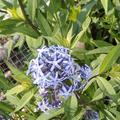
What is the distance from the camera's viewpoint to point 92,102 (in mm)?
1707

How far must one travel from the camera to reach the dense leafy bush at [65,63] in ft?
4.68

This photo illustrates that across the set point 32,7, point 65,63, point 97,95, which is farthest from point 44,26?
point 65,63

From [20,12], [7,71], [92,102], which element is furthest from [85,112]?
[7,71]

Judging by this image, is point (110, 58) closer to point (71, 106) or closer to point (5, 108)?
point (71, 106)

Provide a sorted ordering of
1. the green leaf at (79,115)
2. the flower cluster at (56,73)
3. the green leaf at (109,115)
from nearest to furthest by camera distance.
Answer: the flower cluster at (56,73) < the green leaf at (79,115) < the green leaf at (109,115)

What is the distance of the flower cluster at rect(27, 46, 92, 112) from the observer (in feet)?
4.52

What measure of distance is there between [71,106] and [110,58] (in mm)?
210

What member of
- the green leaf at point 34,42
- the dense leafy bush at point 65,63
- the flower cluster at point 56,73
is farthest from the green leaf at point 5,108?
the flower cluster at point 56,73

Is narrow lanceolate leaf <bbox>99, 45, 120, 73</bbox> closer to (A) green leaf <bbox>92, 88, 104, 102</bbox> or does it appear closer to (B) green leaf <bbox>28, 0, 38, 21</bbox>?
(A) green leaf <bbox>92, 88, 104, 102</bbox>

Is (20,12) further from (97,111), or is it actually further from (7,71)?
(7,71)

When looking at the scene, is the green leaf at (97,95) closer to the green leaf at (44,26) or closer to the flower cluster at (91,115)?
the flower cluster at (91,115)

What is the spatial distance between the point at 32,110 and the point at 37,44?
1.01 feet

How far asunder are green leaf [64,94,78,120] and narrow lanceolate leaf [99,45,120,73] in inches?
5.4

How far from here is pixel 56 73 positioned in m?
1.38
